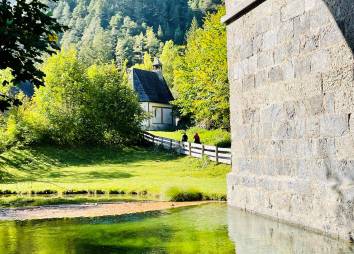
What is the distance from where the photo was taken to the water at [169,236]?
20.0 ft

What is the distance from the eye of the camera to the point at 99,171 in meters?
28.5

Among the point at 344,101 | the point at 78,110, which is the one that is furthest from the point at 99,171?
the point at 344,101

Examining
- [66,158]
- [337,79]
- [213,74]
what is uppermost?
[213,74]

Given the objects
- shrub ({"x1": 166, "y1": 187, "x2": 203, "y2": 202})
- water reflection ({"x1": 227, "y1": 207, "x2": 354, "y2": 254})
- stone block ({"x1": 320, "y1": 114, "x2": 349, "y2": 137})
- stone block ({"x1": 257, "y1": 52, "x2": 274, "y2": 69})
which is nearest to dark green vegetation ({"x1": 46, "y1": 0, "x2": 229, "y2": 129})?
shrub ({"x1": 166, "y1": 187, "x2": 203, "y2": 202})

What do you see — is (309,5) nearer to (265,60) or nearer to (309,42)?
(309,42)

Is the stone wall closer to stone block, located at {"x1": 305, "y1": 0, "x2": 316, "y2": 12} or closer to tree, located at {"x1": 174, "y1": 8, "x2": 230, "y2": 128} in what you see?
stone block, located at {"x1": 305, "y1": 0, "x2": 316, "y2": 12}

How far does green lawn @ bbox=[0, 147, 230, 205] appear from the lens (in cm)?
1936

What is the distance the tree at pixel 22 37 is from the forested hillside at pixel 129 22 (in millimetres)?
117321

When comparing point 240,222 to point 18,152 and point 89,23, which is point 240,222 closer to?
point 18,152

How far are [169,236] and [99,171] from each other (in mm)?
21746

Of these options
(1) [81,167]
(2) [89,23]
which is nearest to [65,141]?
(1) [81,167]

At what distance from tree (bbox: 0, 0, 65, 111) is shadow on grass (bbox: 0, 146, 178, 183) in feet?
69.4

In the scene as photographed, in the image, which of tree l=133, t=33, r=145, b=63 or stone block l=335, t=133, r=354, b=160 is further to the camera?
tree l=133, t=33, r=145, b=63

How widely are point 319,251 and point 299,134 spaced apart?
1897 mm
